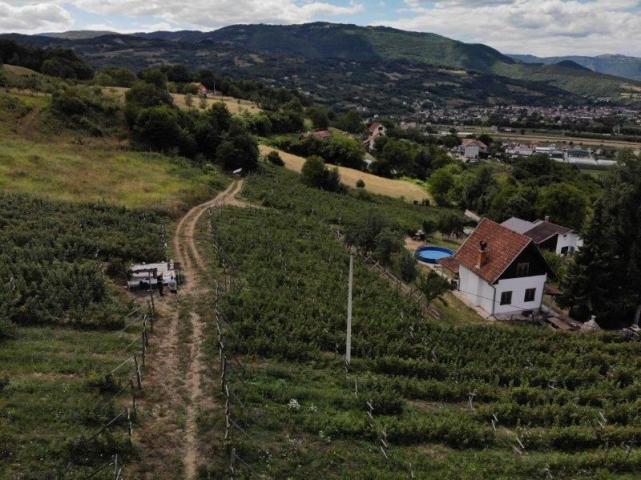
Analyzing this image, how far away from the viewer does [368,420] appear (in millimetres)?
17594

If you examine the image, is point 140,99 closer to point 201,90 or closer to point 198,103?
point 198,103

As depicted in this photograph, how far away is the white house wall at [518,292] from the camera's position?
32344mm

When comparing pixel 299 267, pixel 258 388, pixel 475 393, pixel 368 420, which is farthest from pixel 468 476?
pixel 299 267

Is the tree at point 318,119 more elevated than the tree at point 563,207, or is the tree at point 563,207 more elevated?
the tree at point 318,119

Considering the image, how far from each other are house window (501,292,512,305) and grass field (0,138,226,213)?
941 inches

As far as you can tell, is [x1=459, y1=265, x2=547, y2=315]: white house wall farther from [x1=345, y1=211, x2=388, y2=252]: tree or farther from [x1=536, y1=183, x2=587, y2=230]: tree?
[x1=536, y1=183, x2=587, y2=230]: tree

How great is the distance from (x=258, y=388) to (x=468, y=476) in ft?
24.2

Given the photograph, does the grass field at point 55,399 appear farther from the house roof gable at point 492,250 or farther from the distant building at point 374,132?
the distant building at point 374,132

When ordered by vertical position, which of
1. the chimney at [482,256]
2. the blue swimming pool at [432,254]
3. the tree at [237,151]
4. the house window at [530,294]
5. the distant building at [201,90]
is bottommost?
the blue swimming pool at [432,254]

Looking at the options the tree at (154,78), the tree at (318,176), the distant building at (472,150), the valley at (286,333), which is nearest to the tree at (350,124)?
the distant building at (472,150)

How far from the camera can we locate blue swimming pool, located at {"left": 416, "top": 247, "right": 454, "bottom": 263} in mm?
42688

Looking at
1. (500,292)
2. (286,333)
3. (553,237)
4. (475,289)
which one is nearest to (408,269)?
(475,289)

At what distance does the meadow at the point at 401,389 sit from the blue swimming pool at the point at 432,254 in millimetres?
11130

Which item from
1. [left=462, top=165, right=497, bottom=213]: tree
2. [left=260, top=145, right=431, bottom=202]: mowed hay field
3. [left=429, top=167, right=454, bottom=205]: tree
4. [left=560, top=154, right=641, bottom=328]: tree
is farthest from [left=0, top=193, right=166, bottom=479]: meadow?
[left=429, top=167, right=454, bottom=205]: tree
